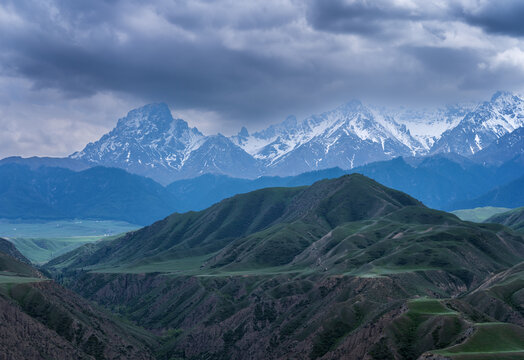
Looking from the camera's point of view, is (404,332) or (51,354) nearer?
(404,332)

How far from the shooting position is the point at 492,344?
14938cm

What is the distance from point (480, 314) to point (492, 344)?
3735 centimetres

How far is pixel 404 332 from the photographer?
576ft

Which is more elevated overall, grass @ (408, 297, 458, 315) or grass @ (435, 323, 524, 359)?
grass @ (408, 297, 458, 315)

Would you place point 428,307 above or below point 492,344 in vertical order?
above

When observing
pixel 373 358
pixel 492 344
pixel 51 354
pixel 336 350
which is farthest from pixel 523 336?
pixel 51 354

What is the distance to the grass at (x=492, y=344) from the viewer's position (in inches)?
5512

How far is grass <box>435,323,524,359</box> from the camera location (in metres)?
140

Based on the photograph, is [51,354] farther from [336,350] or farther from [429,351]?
[429,351]

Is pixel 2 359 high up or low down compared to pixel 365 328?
down

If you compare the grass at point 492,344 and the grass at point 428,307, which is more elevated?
the grass at point 428,307

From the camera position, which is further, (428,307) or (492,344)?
(428,307)

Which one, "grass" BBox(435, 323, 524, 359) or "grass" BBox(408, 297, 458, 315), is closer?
"grass" BBox(435, 323, 524, 359)

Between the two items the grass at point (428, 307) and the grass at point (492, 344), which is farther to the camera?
the grass at point (428, 307)
